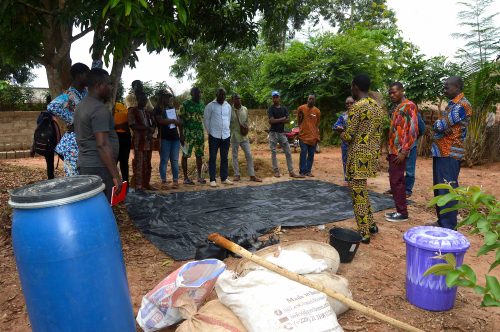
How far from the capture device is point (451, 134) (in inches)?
153

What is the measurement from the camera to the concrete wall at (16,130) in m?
10.8

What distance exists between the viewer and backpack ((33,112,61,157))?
4.25m

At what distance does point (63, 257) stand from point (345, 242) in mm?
2261

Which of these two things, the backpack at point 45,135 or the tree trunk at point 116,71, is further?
the tree trunk at point 116,71

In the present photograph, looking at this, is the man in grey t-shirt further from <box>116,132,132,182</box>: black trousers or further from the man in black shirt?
the man in black shirt

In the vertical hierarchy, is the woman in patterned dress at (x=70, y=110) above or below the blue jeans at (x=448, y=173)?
above

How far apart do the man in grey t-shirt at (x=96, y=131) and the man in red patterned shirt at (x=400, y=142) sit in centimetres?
310

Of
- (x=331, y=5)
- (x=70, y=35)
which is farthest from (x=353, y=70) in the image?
(x=331, y=5)

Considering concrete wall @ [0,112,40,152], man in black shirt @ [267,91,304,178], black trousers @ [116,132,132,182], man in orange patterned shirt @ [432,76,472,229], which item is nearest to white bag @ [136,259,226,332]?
man in orange patterned shirt @ [432,76,472,229]

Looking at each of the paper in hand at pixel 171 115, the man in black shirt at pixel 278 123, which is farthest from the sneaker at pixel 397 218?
the paper in hand at pixel 171 115

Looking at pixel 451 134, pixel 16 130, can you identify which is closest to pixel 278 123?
pixel 451 134

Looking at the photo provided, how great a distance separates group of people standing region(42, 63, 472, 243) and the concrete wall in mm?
7123

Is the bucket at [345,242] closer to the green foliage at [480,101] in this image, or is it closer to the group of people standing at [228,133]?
the group of people standing at [228,133]

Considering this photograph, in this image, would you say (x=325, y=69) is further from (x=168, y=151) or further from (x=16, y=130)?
(x=16, y=130)
